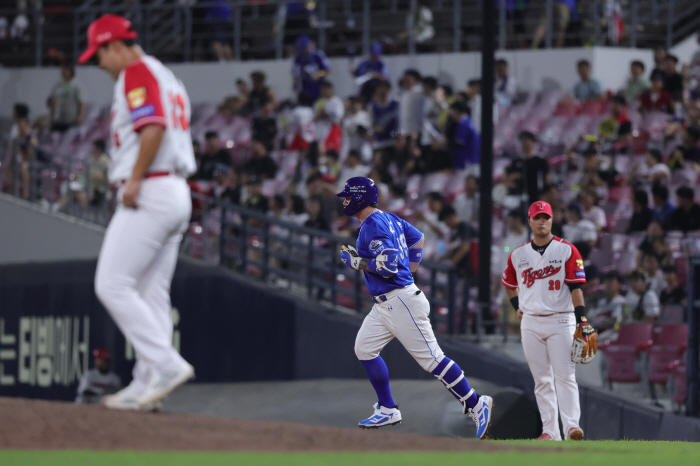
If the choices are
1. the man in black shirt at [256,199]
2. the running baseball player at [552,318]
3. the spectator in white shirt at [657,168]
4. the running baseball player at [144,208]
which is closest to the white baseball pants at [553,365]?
the running baseball player at [552,318]

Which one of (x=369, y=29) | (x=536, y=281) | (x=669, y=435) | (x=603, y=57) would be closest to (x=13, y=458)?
(x=536, y=281)

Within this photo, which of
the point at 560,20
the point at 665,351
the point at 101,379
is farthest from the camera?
the point at 560,20

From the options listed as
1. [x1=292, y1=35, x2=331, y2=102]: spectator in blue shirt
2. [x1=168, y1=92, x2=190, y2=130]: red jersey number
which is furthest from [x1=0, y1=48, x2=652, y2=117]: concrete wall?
[x1=168, y1=92, x2=190, y2=130]: red jersey number

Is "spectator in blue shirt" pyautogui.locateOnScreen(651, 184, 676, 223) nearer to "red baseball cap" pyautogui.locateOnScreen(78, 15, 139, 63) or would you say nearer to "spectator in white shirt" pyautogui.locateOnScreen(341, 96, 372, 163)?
"spectator in white shirt" pyautogui.locateOnScreen(341, 96, 372, 163)

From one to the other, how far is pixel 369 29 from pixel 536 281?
12677 millimetres

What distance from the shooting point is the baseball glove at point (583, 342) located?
8.05 m

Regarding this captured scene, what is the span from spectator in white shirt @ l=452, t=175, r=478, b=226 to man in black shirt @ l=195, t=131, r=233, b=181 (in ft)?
14.1

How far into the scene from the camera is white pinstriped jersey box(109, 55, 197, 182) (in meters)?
5.46

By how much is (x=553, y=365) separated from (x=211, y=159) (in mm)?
9447

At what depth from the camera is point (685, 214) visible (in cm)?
1197

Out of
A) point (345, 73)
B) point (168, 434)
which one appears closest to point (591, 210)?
point (345, 73)

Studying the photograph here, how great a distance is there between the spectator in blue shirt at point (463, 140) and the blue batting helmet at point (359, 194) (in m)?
7.04

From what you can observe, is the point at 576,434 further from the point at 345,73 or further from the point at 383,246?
the point at 345,73

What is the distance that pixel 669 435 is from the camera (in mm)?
10164
